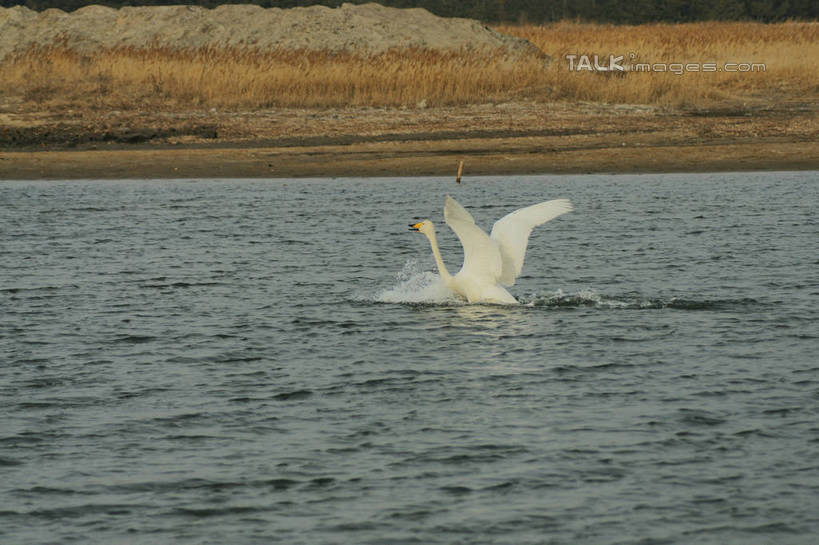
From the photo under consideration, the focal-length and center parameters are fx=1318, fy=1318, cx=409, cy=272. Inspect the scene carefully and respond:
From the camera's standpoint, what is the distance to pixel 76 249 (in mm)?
17438

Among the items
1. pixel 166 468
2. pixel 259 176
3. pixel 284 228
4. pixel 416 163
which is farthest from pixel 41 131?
pixel 166 468

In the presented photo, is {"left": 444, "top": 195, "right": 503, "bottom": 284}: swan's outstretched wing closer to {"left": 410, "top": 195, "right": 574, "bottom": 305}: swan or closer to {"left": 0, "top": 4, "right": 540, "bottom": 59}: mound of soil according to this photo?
{"left": 410, "top": 195, "right": 574, "bottom": 305}: swan

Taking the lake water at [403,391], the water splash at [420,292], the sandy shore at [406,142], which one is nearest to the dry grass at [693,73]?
the sandy shore at [406,142]

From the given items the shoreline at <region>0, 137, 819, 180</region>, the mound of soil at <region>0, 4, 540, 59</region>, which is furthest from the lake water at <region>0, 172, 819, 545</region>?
the mound of soil at <region>0, 4, 540, 59</region>

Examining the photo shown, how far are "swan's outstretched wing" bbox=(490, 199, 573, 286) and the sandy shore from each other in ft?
42.4

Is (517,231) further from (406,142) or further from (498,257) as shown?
(406,142)

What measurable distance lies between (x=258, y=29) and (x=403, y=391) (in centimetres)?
3687

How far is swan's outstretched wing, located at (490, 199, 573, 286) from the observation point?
13.0 m

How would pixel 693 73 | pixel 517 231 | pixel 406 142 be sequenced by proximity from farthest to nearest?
1. pixel 693 73
2. pixel 406 142
3. pixel 517 231

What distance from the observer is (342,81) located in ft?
116

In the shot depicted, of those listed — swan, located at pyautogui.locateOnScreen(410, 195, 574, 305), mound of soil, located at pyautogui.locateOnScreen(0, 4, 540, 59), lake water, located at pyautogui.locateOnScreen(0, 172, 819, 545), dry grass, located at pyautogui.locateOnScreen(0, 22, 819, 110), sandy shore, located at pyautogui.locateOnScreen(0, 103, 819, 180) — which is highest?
mound of soil, located at pyautogui.locateOnScreen(0, 4, 540, 59)

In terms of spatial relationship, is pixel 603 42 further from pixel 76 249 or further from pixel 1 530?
pixel 1 530
